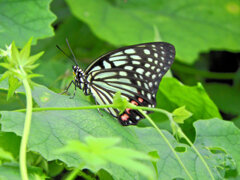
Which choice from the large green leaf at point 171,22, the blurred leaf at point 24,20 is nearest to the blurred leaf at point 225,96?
the large green leaf at point 171,22

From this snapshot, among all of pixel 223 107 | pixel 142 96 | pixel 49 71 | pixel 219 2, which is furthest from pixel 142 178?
pixel 219 2

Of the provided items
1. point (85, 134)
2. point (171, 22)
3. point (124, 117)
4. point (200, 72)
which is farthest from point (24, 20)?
point (200, 72)

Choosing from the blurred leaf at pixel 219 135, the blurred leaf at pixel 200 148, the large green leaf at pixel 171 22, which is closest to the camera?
the blurred leaf at pixel 200 148

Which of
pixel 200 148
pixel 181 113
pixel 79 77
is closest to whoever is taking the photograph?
pixel 181 113

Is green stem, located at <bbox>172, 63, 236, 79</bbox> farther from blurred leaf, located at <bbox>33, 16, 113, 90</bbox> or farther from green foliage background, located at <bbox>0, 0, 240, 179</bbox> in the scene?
blurred leaf, located at <bbox>33, 16, 113, 90</bbox>

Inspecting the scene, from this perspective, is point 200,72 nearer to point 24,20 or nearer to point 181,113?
point 24,20

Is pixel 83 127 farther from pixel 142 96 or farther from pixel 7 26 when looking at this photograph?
pixel 7 26

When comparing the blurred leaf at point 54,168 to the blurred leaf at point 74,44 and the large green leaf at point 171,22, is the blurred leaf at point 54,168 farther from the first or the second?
the blurred leaf at point 74,44
